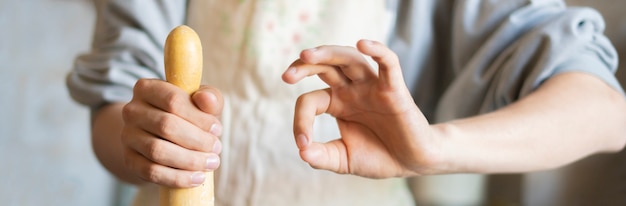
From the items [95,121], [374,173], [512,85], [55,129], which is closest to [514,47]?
[512,85]

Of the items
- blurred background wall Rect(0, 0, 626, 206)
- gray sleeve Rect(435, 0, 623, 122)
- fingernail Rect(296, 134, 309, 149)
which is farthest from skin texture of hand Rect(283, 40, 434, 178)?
blurred background wall Rect(0, 0, 626, 206)

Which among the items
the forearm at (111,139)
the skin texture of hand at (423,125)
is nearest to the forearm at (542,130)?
the skin texture of hand at (423,125)

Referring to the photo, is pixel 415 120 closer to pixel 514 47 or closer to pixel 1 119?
pixel 514 47

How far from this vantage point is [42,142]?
91cm

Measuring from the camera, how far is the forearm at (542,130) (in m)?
0.36

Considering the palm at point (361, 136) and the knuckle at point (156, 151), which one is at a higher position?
the knuckle at point (156, 151)

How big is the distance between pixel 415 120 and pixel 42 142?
72cm

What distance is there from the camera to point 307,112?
1.08 ft

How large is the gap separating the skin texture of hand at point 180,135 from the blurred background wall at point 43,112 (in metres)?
0.60

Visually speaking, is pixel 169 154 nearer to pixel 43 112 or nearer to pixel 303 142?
pixel 303 142

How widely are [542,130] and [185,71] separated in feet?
0.71

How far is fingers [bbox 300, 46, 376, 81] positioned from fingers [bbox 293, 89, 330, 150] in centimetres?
2

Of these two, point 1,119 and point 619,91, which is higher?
point 1,119

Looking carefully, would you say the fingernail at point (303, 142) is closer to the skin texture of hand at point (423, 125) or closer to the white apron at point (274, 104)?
the skin texture of hand at point (423, 125)
